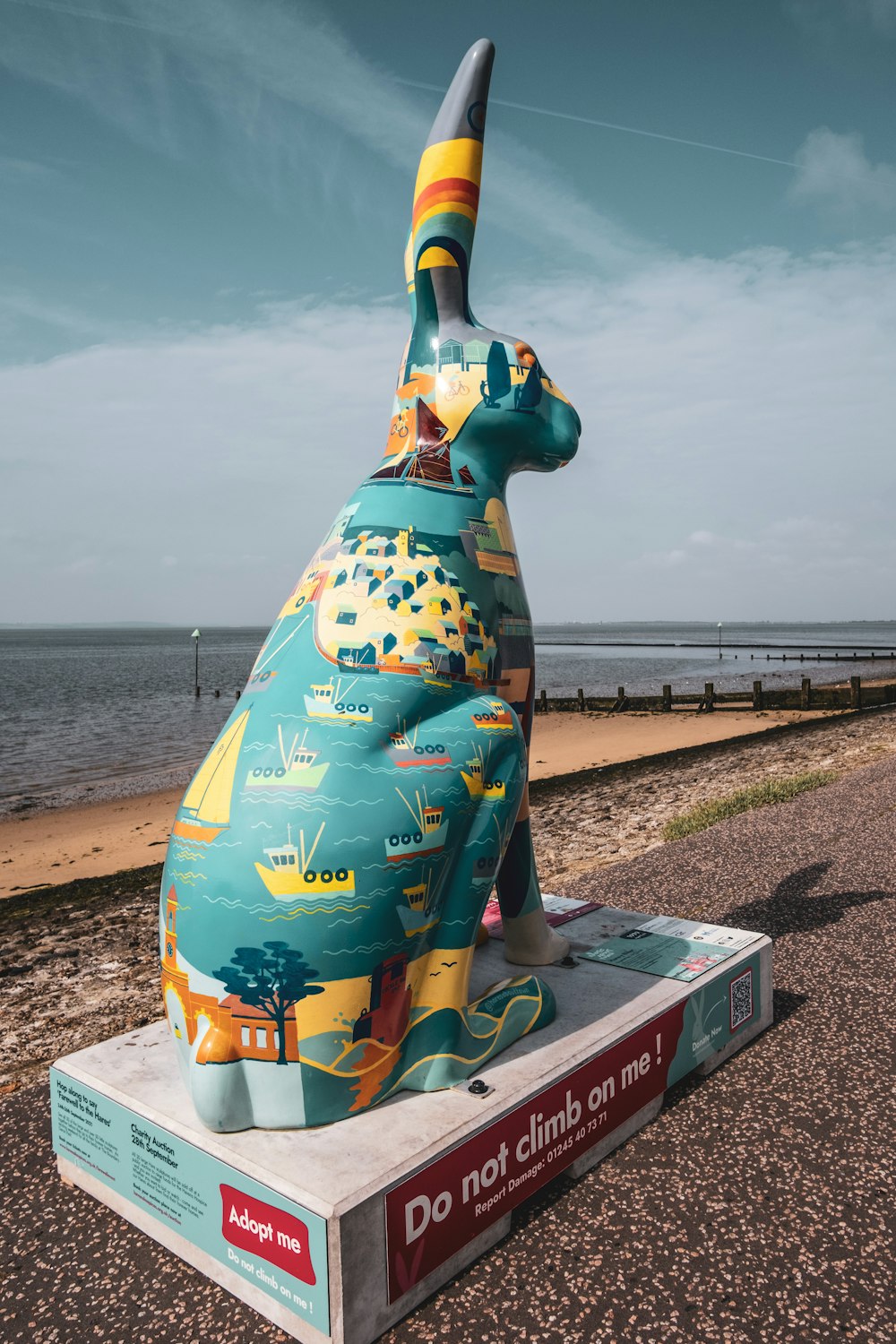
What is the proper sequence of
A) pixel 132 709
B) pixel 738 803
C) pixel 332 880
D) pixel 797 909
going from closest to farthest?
pixel 332 880 < pixel 797 909 < pixel 738 803 < pixel 132 709

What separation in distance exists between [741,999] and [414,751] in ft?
8.27

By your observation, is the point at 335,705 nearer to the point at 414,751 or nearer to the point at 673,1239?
the point at 414,751

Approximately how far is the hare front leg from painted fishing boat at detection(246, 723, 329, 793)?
1231mm

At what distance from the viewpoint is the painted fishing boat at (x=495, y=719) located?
10.8 feet

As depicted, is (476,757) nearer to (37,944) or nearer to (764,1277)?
(764,1277)

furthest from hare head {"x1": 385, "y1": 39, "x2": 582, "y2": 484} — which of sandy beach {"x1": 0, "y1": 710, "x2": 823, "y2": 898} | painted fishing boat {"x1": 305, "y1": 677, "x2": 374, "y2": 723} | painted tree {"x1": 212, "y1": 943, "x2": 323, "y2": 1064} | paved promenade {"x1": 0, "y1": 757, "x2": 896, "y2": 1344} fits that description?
sandy beach {"x1": 0, "y1": 710, "x2": 823, "y2": 898}

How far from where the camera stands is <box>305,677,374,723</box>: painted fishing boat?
3.07 meters

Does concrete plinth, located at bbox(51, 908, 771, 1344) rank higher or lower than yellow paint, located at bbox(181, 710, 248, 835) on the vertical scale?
lower

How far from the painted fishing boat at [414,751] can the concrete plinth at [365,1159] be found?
3.90 feet

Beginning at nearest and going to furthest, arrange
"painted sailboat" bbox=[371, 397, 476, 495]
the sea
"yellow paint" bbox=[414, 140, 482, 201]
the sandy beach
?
"painted sailboat" bbox=[371, 397, 476, 495] → "yellow paint" bbox=[414, 140, 482, 201] → the sandy beach → the sea

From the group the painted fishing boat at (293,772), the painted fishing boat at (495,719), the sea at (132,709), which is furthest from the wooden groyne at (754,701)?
the painted fishing boat at (293,772)

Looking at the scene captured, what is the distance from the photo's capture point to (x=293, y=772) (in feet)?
9.74

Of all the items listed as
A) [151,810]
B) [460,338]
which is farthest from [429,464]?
[151,810]

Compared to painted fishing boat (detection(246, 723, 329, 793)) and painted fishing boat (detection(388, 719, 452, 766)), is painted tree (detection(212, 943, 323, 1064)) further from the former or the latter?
painted fishing boat (detection(388, 719, 452, 766))
